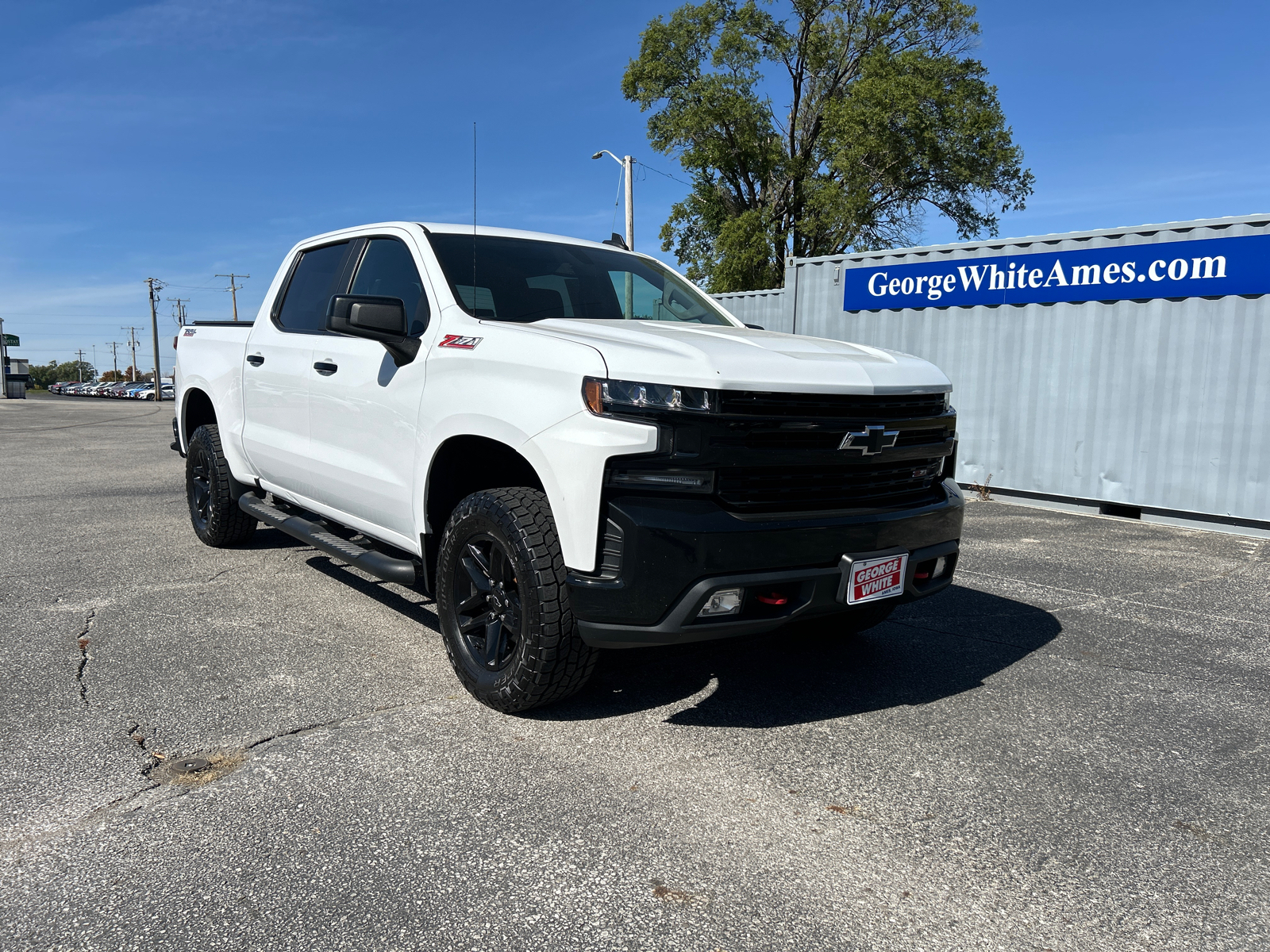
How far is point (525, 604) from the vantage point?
129 inches

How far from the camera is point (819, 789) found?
3035 millimetres

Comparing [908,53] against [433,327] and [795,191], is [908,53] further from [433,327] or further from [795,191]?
[433,327]

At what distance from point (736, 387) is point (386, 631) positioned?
249 cm

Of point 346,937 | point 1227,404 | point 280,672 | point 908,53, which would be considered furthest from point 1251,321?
point 908,53

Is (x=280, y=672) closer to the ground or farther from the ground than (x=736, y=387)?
closer to the ground

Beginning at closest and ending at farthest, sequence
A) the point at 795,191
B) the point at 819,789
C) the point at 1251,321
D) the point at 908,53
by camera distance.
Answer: the point at 819,789 → the point at 1251,321 → the point at 908,53 → the point at 795,191

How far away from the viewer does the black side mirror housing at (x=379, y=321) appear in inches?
149

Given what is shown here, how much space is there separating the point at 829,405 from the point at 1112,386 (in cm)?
750

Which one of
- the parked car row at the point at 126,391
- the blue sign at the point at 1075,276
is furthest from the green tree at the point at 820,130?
the parked car row at the point at 126,391

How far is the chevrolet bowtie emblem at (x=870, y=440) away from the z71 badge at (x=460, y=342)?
1432 millimetres

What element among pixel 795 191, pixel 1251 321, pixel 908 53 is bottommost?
pixel 1251 321

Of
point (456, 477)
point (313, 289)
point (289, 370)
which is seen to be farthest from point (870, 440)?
point (313, 289)

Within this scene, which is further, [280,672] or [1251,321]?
[1251,321]

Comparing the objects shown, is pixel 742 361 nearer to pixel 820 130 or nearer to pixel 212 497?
pixel 212 497
